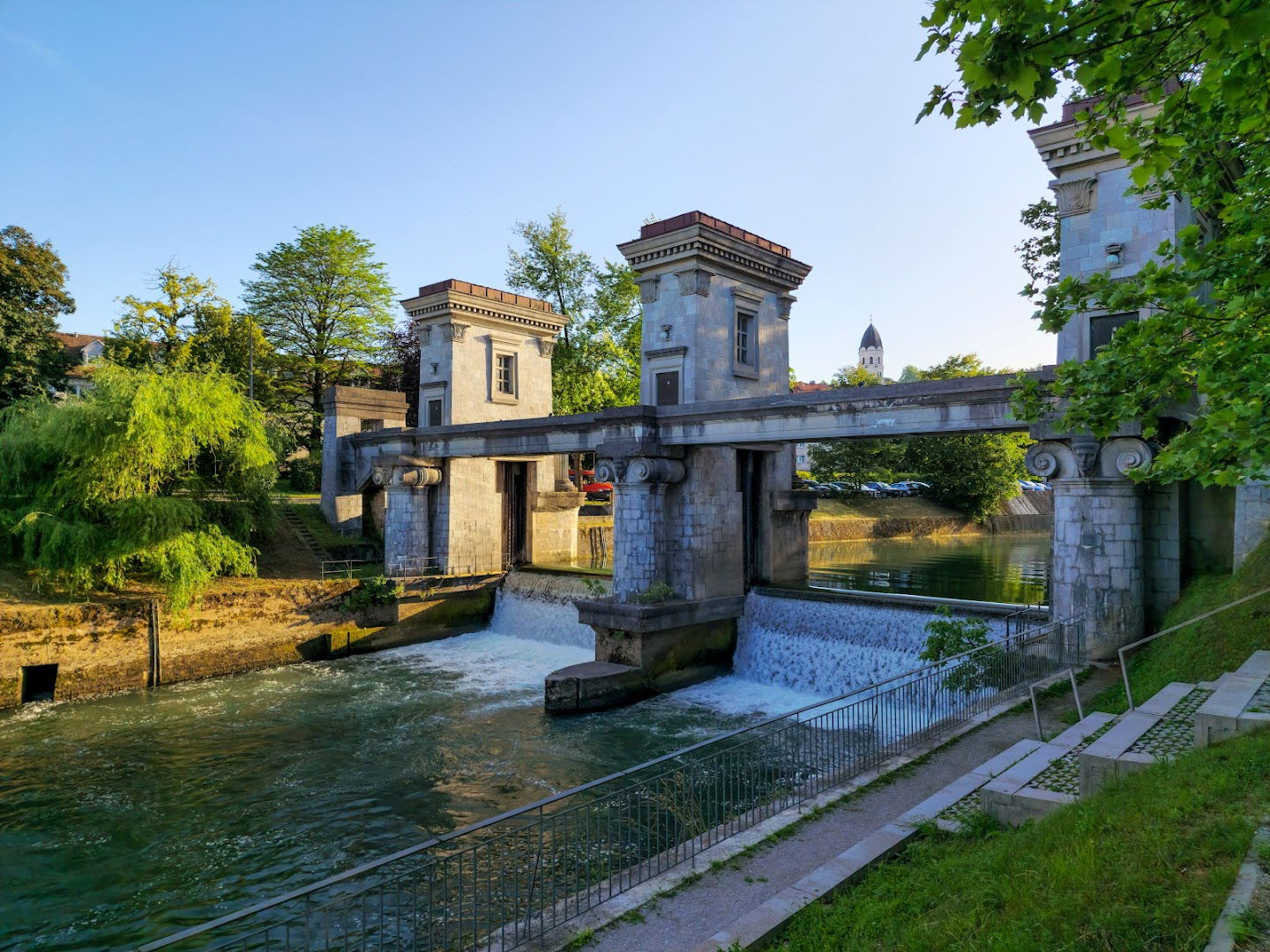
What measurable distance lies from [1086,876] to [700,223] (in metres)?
18.0

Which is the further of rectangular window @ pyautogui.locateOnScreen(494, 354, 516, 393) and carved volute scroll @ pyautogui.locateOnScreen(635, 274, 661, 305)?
rectangular window @ pyautogui.locateOnScreen(494, 354, 516, 393)

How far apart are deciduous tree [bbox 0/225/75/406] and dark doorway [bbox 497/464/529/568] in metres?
18.5

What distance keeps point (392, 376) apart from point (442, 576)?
22.8 m

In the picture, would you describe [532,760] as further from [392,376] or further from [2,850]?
[392,376]

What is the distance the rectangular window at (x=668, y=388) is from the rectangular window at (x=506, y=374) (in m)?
9.66

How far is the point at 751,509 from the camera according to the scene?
72.2 feet

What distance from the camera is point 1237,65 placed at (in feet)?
14.0

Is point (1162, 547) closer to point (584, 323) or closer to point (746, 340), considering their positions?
point (746, 340)

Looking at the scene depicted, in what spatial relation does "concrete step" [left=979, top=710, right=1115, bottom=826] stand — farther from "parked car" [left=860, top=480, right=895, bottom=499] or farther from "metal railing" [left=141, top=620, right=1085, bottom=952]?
"parked car" [left=860, top=480, right=895, bottom=499]

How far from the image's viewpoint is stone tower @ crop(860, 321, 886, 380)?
144875 mm

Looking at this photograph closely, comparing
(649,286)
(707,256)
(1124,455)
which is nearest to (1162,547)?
(1124,455)

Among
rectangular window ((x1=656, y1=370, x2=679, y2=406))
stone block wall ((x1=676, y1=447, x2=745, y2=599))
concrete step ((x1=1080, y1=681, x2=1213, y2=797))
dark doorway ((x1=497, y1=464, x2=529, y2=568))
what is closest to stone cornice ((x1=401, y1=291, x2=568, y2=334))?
dark doorway ((x1=497, y1=464, x2=529, y2=568))

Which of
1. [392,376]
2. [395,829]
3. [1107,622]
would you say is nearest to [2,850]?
[395,829]

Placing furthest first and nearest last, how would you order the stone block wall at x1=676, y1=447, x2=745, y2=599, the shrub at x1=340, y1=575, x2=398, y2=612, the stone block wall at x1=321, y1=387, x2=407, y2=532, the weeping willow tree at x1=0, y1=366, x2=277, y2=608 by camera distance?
the stone block wall at x1=321, y1=387, x2=407, y2=532 < the shrub at x1=340, y1=575, x2=398, y2=612 < the stone block wall at x1=676, y1=447, x2=745, y2=599 < the weeping willow tree at x1=0, y1=366, x2=277, y2=608
